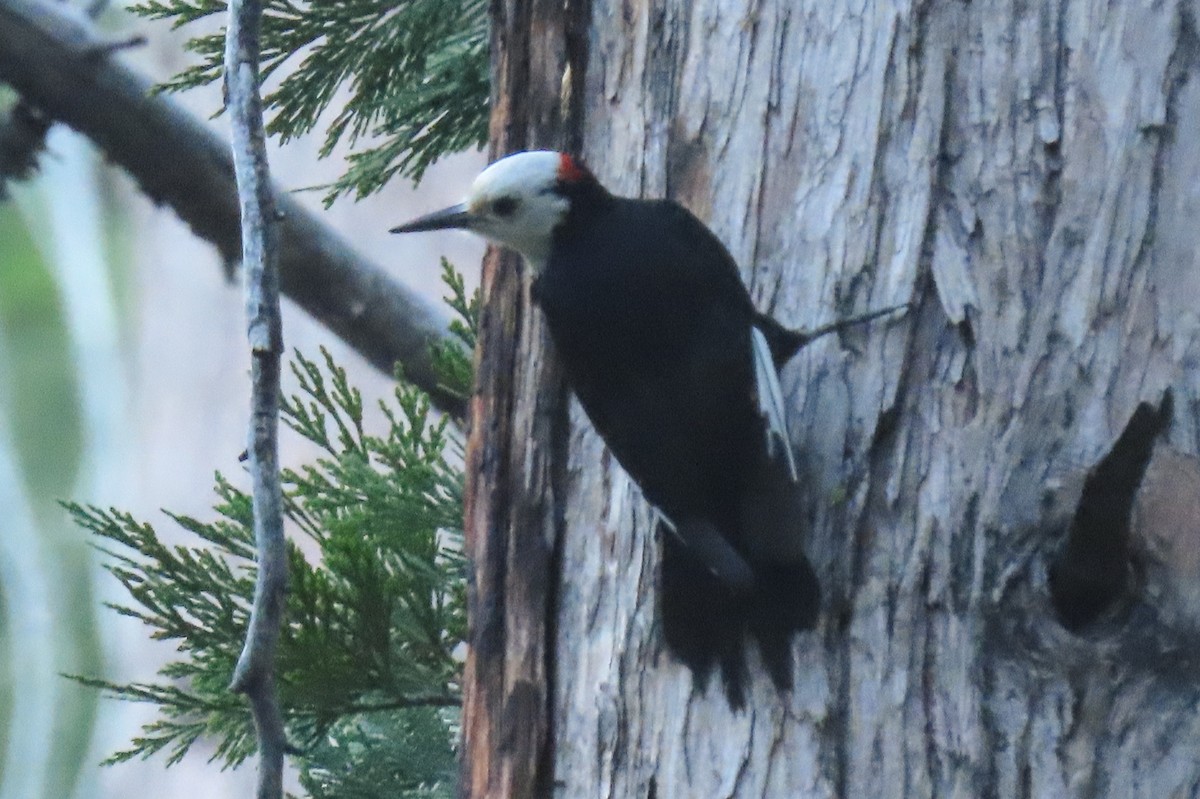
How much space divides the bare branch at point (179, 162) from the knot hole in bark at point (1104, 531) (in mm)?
1353

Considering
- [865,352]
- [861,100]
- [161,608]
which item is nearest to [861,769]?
[865,352]

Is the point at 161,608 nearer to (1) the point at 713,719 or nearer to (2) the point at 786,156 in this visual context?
(1) the point at 713,719

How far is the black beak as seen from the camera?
159 centimetres

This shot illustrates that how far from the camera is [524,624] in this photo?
150cm

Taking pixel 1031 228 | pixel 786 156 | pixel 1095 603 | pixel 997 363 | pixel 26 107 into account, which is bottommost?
pixel 1095 603

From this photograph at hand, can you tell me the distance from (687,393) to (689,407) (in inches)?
0.7

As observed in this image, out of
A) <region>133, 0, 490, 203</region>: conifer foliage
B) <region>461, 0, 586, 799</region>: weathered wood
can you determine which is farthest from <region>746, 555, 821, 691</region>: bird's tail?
<region>133, 0, 490, 203</region>: conifer foliage

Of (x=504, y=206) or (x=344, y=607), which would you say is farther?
(x=344, y=607)

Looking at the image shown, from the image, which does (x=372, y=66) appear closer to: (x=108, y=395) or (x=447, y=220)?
(x=447, y=220)

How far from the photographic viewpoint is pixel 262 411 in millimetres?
1096

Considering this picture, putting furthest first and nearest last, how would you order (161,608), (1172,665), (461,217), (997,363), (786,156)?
(161,608)
(461,217)
(786,156)
(997,363)
(1172,665)

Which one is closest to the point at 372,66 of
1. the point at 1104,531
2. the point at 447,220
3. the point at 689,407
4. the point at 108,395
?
the point at 447,220

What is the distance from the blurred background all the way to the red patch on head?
200 cm

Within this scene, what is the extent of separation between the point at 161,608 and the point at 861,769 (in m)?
0.92
